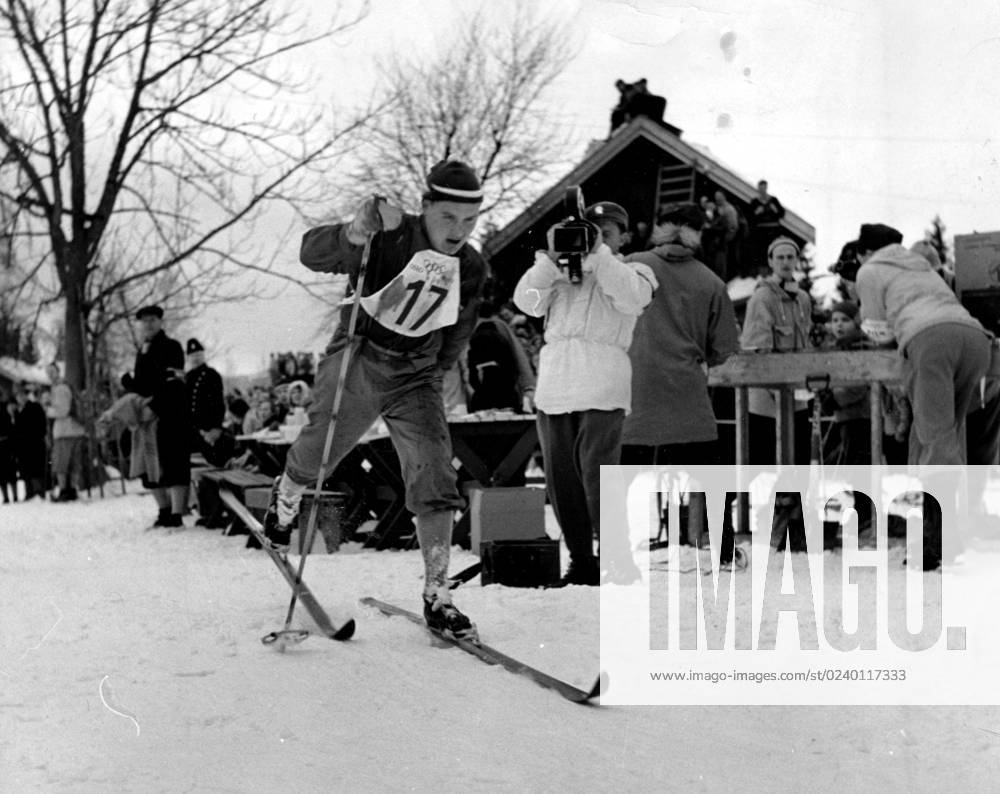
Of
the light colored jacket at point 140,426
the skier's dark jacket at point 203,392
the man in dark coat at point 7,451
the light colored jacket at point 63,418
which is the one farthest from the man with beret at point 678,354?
the man in dark coat at point 7,451

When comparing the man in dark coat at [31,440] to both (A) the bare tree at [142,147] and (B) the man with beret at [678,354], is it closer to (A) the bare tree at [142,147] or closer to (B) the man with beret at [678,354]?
(A) the bare tree at [142,147]

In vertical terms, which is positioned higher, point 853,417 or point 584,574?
point 853,417

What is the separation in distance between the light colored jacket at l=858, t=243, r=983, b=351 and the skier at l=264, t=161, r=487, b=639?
2093mm

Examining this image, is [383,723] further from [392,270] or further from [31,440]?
[31,440]

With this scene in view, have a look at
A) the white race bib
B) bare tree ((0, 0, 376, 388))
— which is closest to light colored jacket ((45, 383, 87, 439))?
bare tree ((0, 0, 376, 388))

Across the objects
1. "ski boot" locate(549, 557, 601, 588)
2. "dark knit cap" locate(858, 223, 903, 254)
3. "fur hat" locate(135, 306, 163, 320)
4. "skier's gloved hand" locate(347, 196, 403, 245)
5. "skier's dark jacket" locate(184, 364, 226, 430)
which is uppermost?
"dark knit cap" locate(858, 223, 903, 254)

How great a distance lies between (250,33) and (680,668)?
19.1 ft

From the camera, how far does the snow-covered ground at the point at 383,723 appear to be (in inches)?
95.5

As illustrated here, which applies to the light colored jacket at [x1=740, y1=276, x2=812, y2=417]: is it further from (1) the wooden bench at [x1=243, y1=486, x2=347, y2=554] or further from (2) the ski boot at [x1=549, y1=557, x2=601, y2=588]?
(1) the wooden bench at [x1=243, y1=486, x2=347, y2=554]

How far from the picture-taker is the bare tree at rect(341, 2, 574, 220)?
8172 millimetres

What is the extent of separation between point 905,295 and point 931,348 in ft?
1.05

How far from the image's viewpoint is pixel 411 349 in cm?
407

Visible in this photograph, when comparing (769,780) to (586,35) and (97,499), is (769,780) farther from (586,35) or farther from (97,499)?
(97,499)

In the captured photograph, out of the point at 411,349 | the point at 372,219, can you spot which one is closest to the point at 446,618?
the point at 411,349
